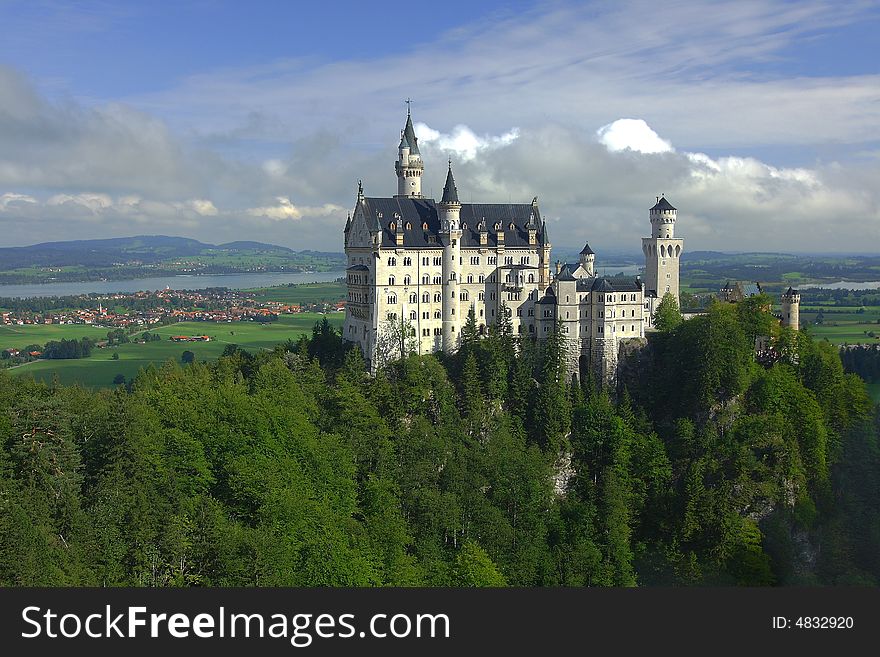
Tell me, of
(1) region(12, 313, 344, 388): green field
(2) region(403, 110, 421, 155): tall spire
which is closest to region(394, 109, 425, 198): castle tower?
(2) region(403, 110, 421, 155): tall spire

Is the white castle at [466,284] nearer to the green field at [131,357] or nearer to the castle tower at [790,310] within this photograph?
the castle tower at [790,310]

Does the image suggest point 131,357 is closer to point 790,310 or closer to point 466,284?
point 466,284

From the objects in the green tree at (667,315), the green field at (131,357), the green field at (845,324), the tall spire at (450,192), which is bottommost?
the green field at (131,357)

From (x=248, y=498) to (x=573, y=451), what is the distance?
32971 millimetres

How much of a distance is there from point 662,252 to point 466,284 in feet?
68.4

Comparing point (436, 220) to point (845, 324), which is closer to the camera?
point (436, 220)

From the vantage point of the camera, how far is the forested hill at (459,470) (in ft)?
155

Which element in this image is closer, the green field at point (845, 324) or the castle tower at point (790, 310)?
the castle tower at point (790, 310)

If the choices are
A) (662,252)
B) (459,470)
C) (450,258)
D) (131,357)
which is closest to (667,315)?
(662,252)

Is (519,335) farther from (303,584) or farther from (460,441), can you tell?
(303,584)

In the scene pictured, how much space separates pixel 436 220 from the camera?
85.2 meters

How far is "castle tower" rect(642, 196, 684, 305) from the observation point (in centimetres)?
8981

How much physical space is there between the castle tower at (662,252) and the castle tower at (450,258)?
20323 millimetres

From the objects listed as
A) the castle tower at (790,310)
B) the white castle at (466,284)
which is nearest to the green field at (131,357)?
the white castle at (466,284)
